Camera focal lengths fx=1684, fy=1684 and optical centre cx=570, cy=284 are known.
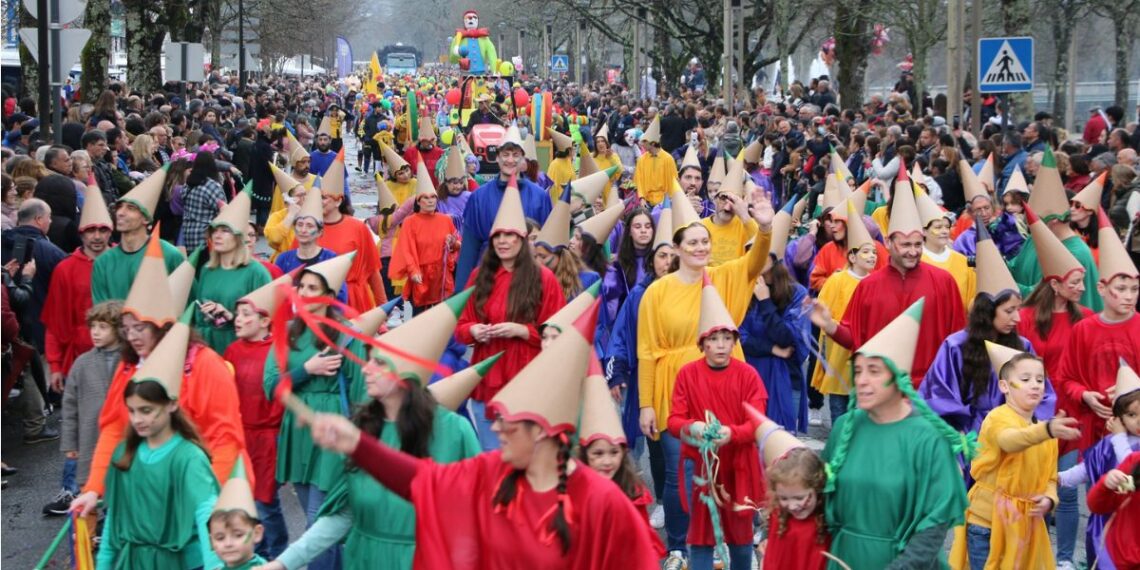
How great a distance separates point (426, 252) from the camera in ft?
41.1

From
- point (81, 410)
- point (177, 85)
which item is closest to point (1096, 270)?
point (81, 410)

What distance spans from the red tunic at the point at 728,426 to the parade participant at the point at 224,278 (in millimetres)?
2674

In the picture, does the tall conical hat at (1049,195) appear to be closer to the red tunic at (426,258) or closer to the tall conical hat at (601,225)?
the tall conical hat at (601,225)

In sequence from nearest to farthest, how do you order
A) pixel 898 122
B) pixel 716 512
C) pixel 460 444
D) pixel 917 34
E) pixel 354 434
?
pixel 354 434 → pixel 460 444 → pixel 716 512 → pixel 898 122 → pixel 917 34

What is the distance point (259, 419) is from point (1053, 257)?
4183mm

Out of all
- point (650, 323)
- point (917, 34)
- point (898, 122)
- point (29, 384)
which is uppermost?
point (917, 34)

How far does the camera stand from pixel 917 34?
3080 centimetres

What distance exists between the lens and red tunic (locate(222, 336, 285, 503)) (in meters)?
7.60

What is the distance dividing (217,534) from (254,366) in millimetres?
1939

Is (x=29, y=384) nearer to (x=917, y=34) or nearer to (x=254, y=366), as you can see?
(x=254, y=366)

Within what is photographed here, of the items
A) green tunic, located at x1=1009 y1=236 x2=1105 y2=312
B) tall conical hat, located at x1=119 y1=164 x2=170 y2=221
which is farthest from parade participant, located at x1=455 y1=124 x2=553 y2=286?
green tunic, located at x1=1009 y1=236 x2=1105 y2=312

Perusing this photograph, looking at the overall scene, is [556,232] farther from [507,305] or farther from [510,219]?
[507,305]

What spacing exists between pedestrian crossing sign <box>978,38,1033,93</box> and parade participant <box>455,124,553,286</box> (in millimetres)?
7399

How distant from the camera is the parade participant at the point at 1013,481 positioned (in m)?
7.00
